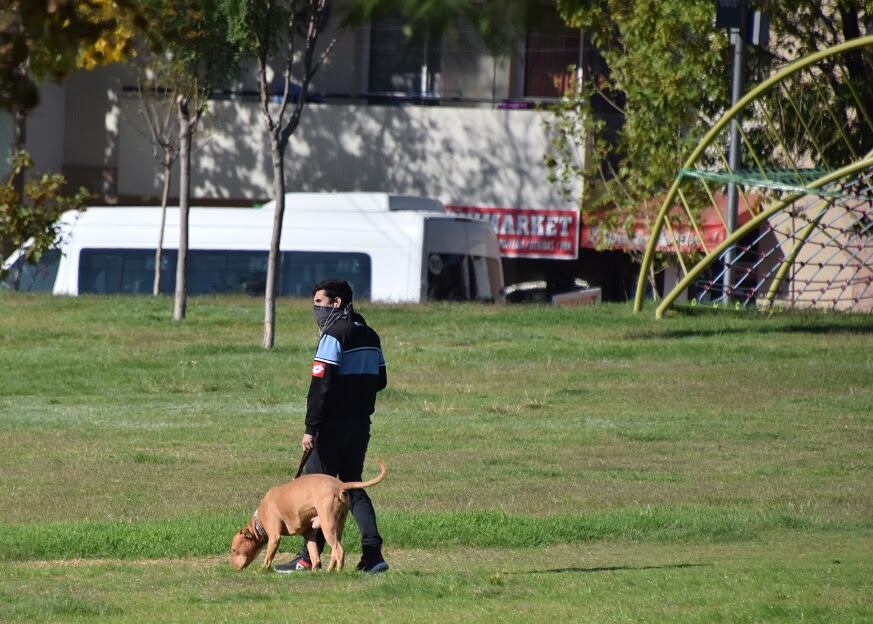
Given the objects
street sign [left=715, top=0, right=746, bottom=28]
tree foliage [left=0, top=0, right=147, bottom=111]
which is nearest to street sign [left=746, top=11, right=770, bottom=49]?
street sign [left=715, top=0, right=746, bottom=28]

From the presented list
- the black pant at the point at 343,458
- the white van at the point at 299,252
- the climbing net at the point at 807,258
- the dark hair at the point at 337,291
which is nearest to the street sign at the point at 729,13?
the climbing net at the point at 807,258

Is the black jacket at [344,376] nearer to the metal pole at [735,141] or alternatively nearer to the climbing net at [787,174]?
the climbing net at [787,174]

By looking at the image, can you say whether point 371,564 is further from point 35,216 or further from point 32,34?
point 35,216

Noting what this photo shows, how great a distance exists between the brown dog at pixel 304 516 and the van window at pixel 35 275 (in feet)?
66.3

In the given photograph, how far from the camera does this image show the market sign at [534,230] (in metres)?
37.7

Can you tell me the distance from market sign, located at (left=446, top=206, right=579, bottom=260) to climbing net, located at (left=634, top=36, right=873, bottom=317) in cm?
612

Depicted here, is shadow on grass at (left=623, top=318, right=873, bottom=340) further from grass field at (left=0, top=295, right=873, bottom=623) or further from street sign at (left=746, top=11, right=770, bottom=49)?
street sign at (left=746, top=11, right=770, bottom=49)

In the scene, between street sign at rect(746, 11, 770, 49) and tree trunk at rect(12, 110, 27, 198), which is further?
tree trunk at rect(12, 110, 27, 198)

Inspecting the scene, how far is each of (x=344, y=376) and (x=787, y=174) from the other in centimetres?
1500

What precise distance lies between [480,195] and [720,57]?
12774 millimetres

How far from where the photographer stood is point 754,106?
27.1 metres

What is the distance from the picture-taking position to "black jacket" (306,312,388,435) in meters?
9.34

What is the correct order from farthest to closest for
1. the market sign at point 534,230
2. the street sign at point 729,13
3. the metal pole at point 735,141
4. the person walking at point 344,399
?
the market sign at point 534,230
the metal pole at point 735,141
the street sign at point 729,13
the person walking at point 344,399

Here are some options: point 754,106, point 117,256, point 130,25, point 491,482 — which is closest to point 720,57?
point 754,106
